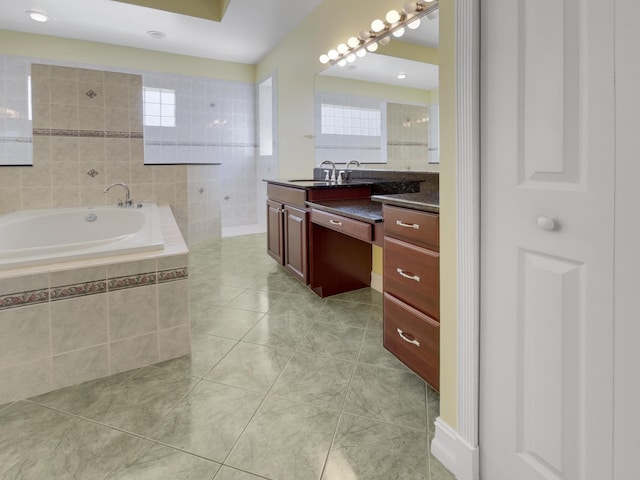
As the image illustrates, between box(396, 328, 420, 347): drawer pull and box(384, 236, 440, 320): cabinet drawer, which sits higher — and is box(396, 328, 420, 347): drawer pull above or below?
below

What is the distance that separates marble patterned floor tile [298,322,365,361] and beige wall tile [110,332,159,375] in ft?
2.43

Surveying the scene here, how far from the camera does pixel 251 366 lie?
6.21ft

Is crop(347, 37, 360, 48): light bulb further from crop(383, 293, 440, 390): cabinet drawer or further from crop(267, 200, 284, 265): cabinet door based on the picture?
crop(383, 293, 440, 390): cabinet drawer

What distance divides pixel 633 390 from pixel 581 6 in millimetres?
806

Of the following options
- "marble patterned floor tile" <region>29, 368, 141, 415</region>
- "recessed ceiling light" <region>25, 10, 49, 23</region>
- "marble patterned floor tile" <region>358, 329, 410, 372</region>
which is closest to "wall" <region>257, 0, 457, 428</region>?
"marble patterned floor tile" <region>358, 329, 410, 372</region>

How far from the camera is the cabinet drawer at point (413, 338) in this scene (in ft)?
4.95

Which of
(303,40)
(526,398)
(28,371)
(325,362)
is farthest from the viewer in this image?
(303,40)

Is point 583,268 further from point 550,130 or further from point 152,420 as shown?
point 152,420

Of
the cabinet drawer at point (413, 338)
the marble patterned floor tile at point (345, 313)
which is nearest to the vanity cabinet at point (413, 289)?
the cabinet drawer at point (413, 338)

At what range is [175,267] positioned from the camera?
1935mm

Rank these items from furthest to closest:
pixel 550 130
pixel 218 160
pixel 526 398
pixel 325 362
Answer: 1. pixel 218 160
2. pixel 325 362
3. pixel 526 398
4. pixel 550 130

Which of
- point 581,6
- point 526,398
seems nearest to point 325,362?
point 526,398

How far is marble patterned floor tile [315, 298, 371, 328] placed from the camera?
2.43 meters

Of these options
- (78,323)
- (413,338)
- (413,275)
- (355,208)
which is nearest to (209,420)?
(78,323)
